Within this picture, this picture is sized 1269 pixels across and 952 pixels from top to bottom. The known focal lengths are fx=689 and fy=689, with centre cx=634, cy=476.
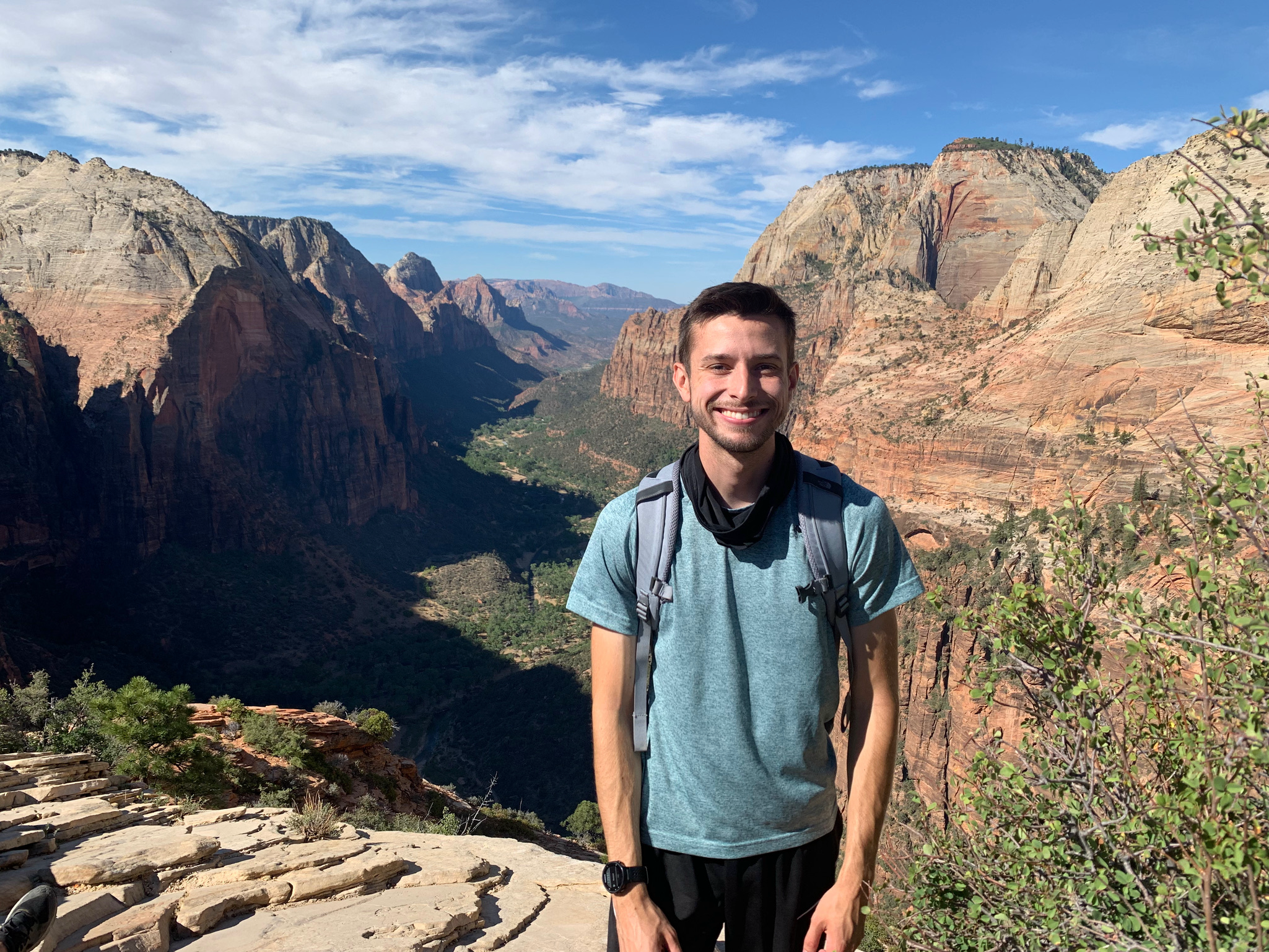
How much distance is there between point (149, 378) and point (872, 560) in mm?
63871

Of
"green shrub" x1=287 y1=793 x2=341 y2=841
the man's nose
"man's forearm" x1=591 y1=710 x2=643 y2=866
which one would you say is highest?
the man's nose

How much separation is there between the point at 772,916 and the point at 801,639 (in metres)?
1.35

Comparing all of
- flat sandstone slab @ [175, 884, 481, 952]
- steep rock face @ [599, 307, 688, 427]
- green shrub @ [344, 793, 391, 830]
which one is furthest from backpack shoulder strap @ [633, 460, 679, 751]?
steep rock face @ [599, 307, 688, 427]

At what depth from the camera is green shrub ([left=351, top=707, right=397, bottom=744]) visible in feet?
69.5

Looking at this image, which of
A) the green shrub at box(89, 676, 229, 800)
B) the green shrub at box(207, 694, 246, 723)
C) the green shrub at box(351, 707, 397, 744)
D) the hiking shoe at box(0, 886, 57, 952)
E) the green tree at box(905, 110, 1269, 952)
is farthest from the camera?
the green shrub at box(351, 707, 397, 744)

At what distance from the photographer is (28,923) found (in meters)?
5.20

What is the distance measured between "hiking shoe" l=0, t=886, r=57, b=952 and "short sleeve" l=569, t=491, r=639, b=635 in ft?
18.1

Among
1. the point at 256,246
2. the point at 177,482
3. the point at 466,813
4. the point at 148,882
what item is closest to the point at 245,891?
the point at 148,882

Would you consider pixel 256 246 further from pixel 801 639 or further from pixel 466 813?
pixel 801 639

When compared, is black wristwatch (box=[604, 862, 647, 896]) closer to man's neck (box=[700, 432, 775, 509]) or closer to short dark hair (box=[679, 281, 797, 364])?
man's neck (box=[700, 432, 775, 509])

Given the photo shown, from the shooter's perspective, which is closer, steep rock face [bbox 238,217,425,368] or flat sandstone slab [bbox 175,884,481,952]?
flat sandstone slab [bbox 175,884,481,952]

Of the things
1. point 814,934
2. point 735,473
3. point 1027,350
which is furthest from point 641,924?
point 1027,350

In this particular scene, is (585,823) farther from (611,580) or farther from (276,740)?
(611,580)

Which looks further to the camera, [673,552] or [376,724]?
[376,724]
